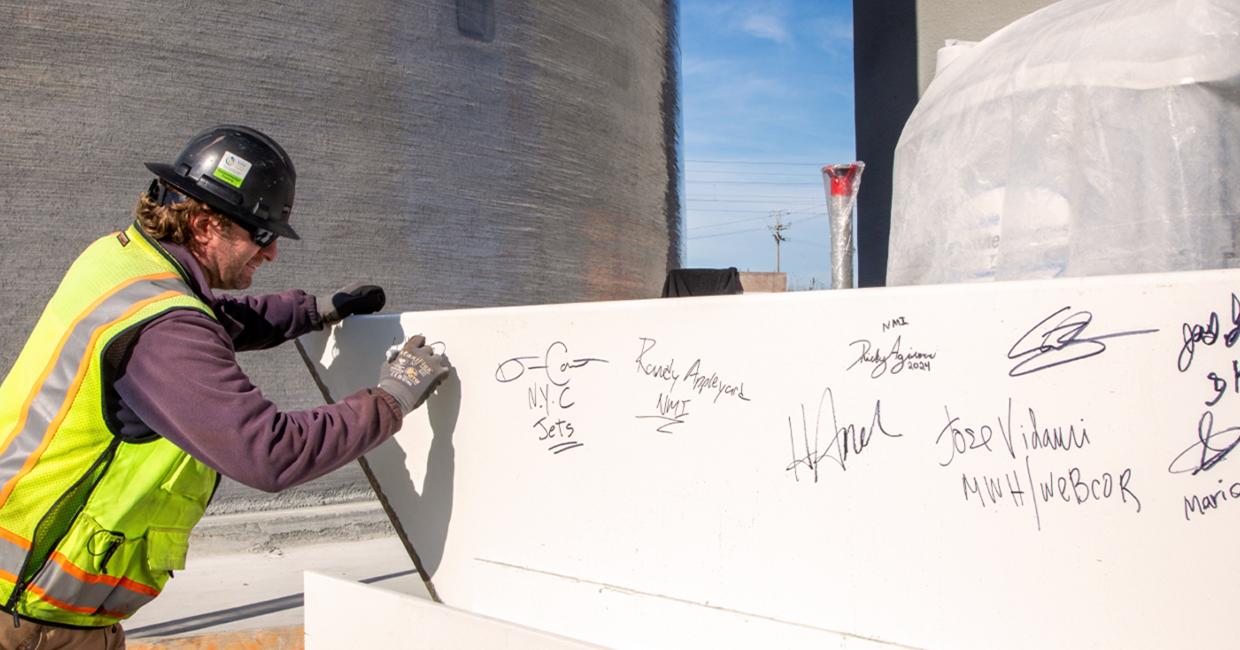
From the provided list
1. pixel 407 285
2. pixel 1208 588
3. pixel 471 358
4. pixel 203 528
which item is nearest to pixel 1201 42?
pixel 1208 588

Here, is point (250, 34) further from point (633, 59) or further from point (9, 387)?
point (9, 387)

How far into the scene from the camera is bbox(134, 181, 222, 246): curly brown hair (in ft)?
7.72

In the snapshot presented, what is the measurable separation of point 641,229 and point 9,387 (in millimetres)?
5477

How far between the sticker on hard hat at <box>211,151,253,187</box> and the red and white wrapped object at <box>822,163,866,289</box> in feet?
5.48

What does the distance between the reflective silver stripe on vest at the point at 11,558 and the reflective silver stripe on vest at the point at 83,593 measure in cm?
5

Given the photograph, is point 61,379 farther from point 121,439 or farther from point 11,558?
point 11,558

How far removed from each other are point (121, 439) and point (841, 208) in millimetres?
2050
